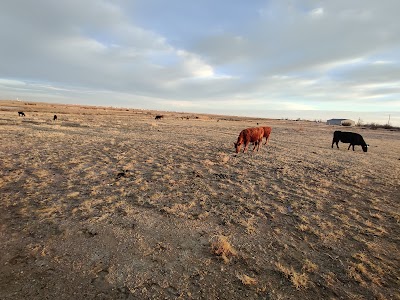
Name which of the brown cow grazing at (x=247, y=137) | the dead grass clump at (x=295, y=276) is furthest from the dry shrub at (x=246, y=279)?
the brown cow grazing at (x=247, y=137)

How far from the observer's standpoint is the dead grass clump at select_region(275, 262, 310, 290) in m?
4.38

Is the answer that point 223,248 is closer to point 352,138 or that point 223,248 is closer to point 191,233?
point 191,233

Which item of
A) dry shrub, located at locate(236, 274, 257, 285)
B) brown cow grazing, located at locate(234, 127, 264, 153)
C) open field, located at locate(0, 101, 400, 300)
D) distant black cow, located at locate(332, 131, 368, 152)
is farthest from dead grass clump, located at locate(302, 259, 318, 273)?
distant black cow, located at locate(332, 131, 368, 152)

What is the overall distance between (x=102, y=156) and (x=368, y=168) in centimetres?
1342

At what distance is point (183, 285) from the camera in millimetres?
4262

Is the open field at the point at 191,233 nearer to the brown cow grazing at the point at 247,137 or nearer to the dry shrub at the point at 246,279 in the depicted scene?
the dry shrub at the point at 246,279

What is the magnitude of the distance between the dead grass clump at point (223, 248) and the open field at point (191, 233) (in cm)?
2

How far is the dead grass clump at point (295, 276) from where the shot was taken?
4.38m

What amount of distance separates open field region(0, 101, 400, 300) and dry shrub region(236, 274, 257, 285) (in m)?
0.02

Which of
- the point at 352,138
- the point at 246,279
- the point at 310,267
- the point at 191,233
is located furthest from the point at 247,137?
the point at 246,279

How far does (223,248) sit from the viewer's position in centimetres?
524

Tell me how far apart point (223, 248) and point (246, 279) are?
90 centimetres

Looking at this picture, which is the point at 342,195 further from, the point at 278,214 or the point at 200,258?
the point at 200,258

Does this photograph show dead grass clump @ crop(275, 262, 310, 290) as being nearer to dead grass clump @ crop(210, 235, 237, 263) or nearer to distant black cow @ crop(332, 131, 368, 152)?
dead grass clump @ crop(210, 235, 237, 263)
